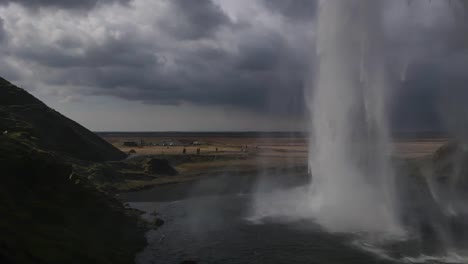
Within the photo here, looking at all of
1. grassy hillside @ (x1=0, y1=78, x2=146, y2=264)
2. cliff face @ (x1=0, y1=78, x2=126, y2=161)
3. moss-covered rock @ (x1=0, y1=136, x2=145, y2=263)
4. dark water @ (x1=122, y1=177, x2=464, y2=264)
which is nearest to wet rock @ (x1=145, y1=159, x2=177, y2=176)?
cliff face @ (x1=0, y1=78, x2=126, y2=161)

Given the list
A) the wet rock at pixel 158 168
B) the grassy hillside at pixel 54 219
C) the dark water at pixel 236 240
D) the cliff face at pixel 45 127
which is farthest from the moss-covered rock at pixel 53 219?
the wet rock at pixel 158 168

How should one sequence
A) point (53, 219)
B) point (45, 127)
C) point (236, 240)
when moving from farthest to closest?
point (45, 127), point (236, 240), point (53, 219)

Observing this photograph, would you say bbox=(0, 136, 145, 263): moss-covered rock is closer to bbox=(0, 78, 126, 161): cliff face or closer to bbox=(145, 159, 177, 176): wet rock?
bbox=(0, 78, 126, 161): cliff face

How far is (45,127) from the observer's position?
372ft

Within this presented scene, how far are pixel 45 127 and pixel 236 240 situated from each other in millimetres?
85328

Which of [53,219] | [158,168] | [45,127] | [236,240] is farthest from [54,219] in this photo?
[45,127]

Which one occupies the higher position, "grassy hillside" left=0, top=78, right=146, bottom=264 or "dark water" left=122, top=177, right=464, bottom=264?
"grassy hillside" left=0, top=78, right=146, bottom=264

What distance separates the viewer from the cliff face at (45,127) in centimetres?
10300

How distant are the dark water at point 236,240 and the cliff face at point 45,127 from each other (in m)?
42.7

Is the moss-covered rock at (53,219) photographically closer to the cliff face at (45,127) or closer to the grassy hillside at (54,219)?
the grassy hillside at (54,219)

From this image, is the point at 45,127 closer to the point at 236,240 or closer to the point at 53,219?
the point at 53,219

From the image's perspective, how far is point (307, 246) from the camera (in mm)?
43438

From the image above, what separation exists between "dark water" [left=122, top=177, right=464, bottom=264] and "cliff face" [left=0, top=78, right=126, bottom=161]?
42.7m

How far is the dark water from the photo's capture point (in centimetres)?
4028
